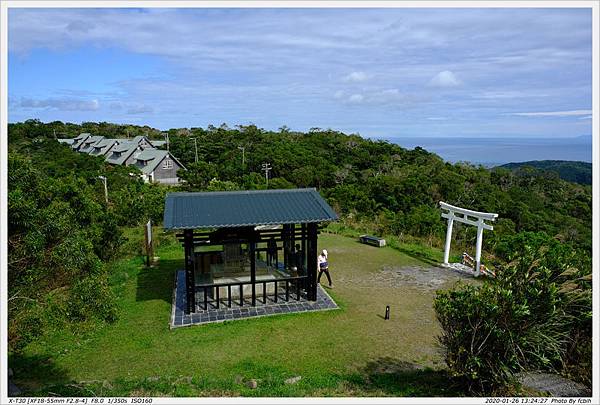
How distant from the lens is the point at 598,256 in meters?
3.94

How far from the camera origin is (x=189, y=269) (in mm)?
8227

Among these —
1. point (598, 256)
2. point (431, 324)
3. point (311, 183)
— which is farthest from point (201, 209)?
point (311, 183)

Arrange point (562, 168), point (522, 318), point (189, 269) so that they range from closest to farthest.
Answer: point (522, 318)
point (189, 269)
point (562, 168)

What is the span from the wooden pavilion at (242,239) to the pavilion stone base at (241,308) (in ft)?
0.29

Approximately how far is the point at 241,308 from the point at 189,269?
4.21 ft

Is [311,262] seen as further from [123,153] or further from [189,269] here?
[123,153]

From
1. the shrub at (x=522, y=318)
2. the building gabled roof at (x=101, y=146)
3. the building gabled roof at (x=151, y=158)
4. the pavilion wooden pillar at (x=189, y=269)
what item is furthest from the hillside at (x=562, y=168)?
the building gabled roof at (x=101, y=146)

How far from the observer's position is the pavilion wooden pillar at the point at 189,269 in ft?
26.6

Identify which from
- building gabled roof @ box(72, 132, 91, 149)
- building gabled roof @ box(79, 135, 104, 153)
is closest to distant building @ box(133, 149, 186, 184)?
building gabled roof @ box(79, 135, 104, 153)

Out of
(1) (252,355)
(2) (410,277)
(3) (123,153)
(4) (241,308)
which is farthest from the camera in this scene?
(3) (123,153)

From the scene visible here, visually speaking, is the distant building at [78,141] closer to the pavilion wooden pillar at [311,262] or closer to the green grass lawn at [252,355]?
the green grass lawn at [252,355]

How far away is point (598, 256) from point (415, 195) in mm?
22722

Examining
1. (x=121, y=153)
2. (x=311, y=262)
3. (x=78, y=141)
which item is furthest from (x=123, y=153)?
(x=311, y=262)

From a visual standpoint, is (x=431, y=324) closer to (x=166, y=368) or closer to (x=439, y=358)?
(x=439, y=358)
